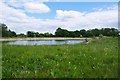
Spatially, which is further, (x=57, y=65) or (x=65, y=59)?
(x=65, y=59)

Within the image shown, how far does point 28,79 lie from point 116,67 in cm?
326

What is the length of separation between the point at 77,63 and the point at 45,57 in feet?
6.84

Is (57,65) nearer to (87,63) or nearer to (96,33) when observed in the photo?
(87,63)

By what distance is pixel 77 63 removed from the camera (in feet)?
35.6

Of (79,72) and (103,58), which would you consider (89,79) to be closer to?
(79,72)

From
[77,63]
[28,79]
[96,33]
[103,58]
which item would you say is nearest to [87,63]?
[77,63]

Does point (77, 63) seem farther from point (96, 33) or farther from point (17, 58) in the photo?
point (96, 33)

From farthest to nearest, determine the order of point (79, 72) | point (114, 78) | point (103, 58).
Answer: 1. point (103, 58)
2. point (79, 72)
3. point (114, 78)

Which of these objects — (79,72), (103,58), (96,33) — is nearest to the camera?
(79,72)

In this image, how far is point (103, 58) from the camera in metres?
11.6

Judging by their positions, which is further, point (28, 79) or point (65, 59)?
point (65, 59)

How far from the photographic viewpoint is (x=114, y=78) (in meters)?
8.17

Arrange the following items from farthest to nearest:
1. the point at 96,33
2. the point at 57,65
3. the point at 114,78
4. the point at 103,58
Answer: the point at 96,33, the point at 103,58, the point at 57,65, the point at 114,78

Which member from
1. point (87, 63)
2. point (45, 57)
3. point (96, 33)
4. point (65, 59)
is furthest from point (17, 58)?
point (96, 33)
